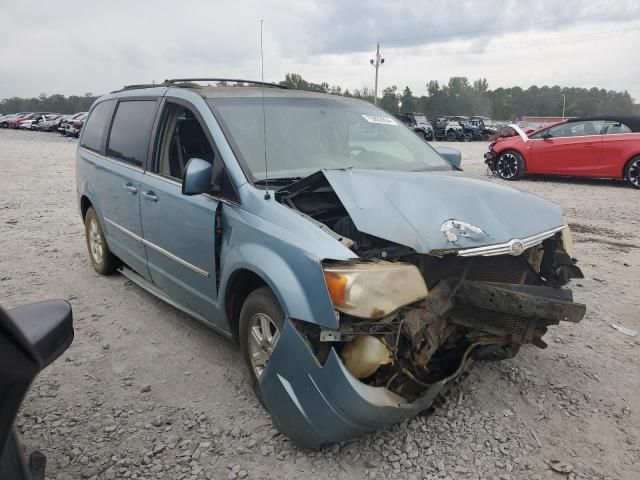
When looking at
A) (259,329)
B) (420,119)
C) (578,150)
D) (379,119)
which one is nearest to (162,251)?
(259,329)

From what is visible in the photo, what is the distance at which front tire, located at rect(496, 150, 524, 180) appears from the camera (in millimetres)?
12273

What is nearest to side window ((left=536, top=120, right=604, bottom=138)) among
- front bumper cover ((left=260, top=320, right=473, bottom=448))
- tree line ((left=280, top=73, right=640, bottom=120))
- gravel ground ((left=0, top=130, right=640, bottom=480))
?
gravel ground ((left=0, top=130, right=640, bottom=480))

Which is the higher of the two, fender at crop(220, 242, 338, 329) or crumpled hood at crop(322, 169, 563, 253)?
crumpled hood at crop(322, 169, 563, 253)

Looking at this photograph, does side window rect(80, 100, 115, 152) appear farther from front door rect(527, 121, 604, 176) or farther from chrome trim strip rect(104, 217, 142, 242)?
front door rect(527, 121, 604, 176)

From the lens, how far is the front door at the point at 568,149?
11273 mm

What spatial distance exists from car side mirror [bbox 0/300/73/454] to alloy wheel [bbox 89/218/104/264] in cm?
393

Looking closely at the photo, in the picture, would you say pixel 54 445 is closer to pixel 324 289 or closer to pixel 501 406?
pixel 324 289

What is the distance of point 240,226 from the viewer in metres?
2.90

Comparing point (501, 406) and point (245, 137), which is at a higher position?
point (245, 137)

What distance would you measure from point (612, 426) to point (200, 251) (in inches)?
101

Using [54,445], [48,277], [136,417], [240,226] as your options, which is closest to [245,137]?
[240,226]

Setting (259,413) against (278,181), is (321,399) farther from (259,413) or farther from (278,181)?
(278,181)

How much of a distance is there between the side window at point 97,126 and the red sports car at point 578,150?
387 inches

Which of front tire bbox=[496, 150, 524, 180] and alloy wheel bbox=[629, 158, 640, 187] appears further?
front tire bbox=[496, 150, 524, 180]
